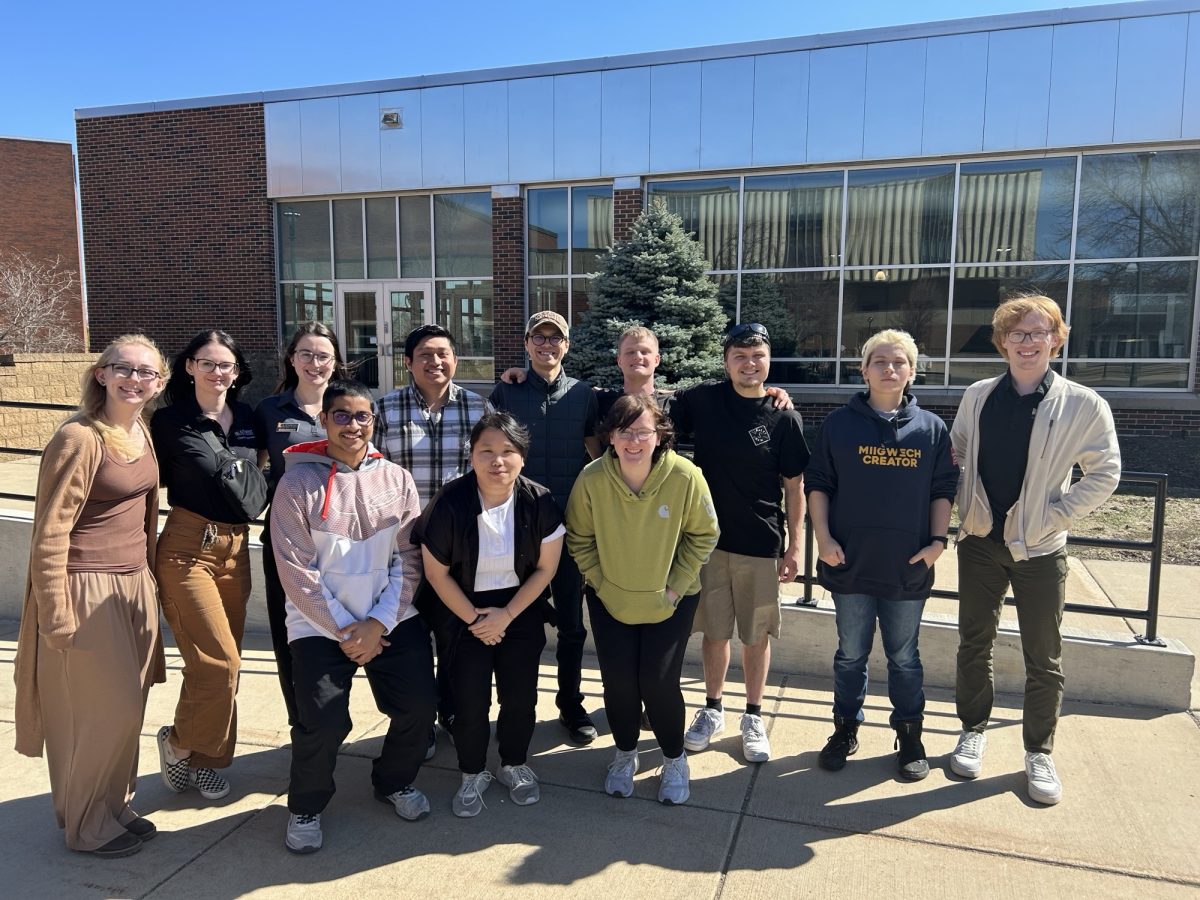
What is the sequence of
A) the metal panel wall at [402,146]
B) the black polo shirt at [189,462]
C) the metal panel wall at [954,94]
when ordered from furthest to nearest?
the metal panel wall at [402,146], the metal panel wall at [954,94], the black polo shirt at [189,462]

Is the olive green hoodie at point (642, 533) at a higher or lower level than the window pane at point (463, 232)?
lower

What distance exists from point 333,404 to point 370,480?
0.31 m

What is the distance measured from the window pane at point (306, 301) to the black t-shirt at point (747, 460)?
13.3m

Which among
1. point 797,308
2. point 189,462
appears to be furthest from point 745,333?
point 797,308

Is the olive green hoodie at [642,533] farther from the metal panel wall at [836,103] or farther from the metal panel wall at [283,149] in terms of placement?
the metal panel wall at [283,149]

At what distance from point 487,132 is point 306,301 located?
191 inches

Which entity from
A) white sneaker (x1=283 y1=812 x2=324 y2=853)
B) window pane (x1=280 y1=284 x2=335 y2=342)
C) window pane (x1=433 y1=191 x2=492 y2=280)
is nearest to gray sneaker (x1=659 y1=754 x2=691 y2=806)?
white sneaker (x1=283 y1=812 x2=324 y2=853)

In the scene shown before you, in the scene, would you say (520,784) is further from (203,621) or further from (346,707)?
(203,621)

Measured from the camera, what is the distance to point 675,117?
12.5 m

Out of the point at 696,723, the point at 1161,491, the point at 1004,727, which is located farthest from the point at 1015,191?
the point at 696,723

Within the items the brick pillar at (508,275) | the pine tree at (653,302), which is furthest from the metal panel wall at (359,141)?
the pine tree at (653,302)

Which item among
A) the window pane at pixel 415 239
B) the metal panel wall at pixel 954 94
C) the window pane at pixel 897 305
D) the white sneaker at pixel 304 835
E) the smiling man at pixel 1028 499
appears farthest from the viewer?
the window pane at pixel 415 239

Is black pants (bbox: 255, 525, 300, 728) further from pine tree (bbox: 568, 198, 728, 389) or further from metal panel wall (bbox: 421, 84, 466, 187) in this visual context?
metal panel wall (bbox: 421, 84, 466, 187)

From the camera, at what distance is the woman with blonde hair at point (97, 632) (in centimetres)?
272
